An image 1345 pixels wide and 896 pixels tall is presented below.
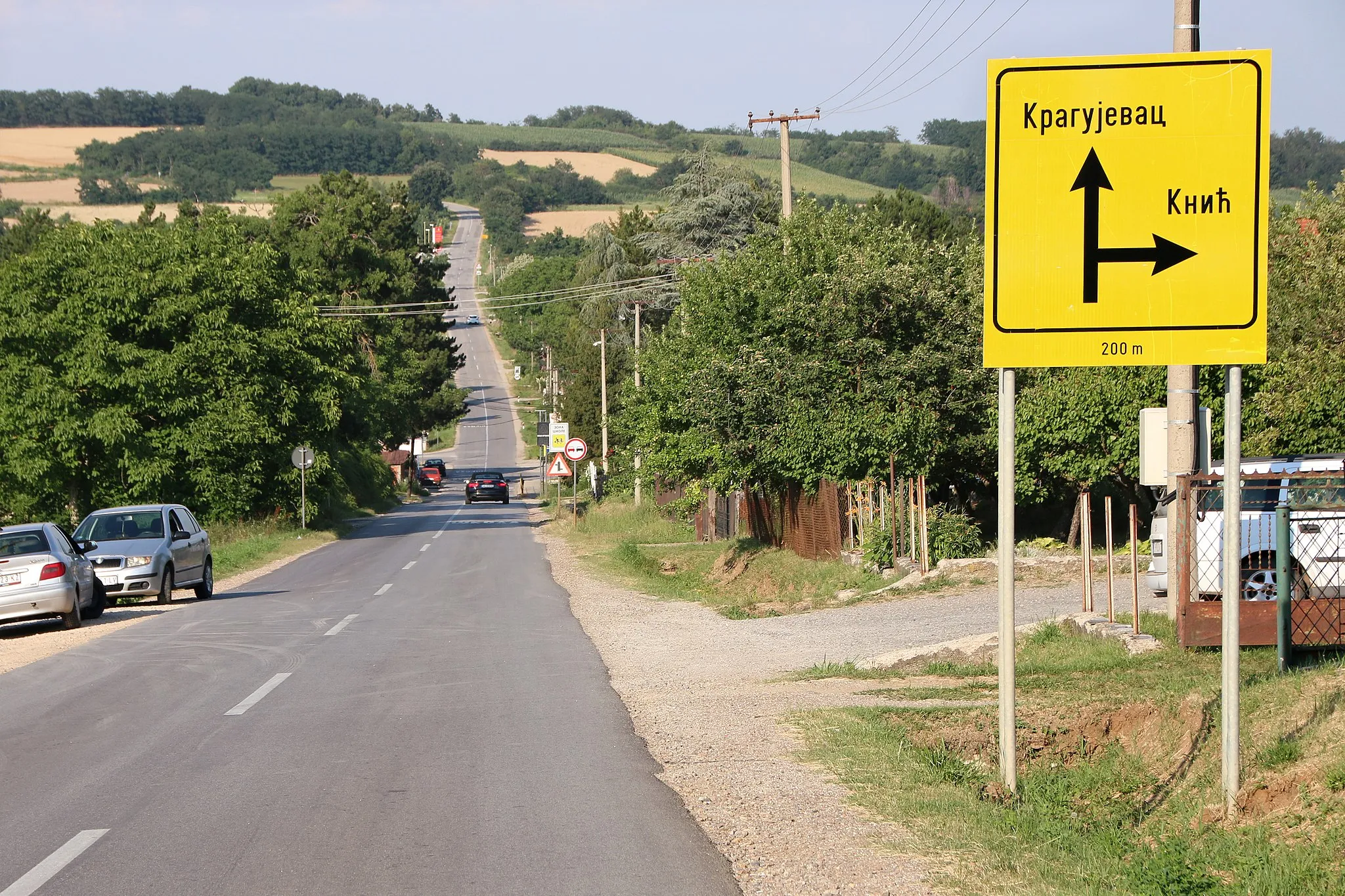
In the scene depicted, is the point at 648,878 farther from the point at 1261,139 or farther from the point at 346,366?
the point at 346,366

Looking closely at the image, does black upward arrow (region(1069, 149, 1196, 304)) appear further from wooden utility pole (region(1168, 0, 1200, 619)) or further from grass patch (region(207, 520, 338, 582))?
grass patch (region(207, 520, 338, 582))

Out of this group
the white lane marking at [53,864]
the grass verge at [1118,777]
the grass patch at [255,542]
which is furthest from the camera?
the grass patch at [255,542]

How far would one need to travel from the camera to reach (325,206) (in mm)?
70188

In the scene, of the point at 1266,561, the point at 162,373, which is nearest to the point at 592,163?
the point at 162,373

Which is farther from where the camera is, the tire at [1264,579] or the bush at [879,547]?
the bush at [879,547]

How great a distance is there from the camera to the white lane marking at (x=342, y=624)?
16719mm

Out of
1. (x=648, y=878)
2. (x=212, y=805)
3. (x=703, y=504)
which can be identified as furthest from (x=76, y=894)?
(x=703, y=504)

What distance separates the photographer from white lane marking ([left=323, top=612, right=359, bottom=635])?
16.7 metres

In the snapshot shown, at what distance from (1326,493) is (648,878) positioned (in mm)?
10525

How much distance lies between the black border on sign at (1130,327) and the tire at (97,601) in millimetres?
15998

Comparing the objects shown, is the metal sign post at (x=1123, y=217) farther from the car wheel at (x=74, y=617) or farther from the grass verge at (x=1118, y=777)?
the car wheel at (x=74, y=617)

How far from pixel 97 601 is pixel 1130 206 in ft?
55.5

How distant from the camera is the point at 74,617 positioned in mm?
17984

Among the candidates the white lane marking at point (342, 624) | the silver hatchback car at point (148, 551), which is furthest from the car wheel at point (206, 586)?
the white lane marking at point (342, 624)
